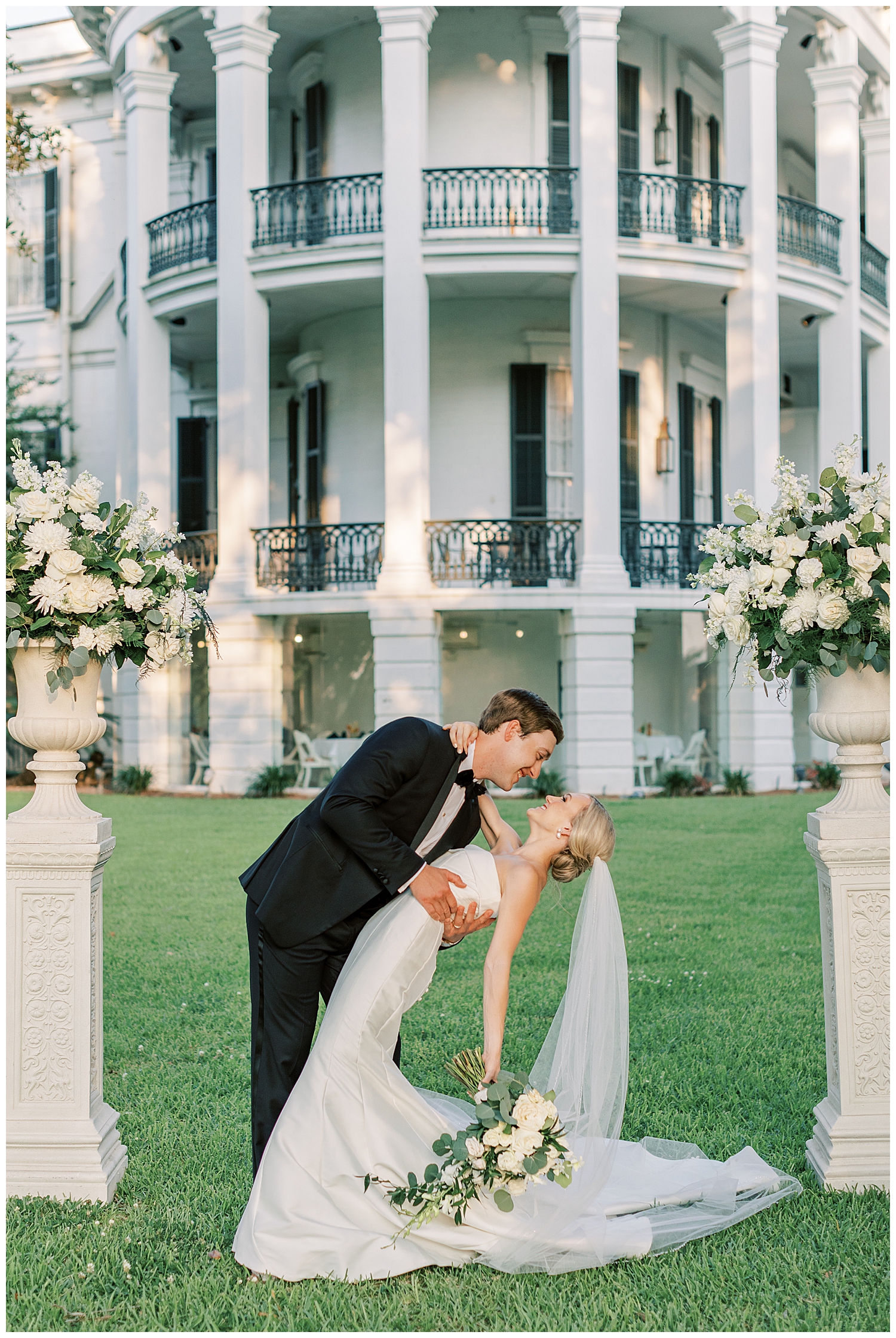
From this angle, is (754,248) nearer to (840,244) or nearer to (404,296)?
(840,244)

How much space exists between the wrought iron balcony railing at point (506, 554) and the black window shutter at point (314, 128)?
6402 millimetres

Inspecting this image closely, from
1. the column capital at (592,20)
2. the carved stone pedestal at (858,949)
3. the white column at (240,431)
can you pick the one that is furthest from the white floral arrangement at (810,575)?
the column capital at (592,20)

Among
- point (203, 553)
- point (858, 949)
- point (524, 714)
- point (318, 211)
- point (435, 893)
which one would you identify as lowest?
point (858, 949)

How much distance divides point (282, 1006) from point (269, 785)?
11.7 metres

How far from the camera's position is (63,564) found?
3.73 metres

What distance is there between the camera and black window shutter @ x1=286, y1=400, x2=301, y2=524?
18.1 m

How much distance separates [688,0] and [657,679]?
9392 mm

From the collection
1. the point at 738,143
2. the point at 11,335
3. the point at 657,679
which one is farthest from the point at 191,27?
the point at 657,679

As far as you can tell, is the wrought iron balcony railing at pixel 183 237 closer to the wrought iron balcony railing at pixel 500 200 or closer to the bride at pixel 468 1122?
the wrought iron balcony railing at pixel 500 200

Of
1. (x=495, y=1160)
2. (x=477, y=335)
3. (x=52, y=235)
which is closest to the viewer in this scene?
(x=495, y=1160)

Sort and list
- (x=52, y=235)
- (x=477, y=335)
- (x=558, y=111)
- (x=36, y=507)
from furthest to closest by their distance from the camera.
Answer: (x=52, y=235) < (x=477, y=335) < (x=558, y=111) < (x=36, y=507)

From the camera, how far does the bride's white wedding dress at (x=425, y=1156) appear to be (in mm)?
3316

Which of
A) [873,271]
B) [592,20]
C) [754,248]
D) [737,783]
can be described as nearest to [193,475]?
[592,20]

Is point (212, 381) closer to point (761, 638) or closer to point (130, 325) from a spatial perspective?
point (130, 325)
